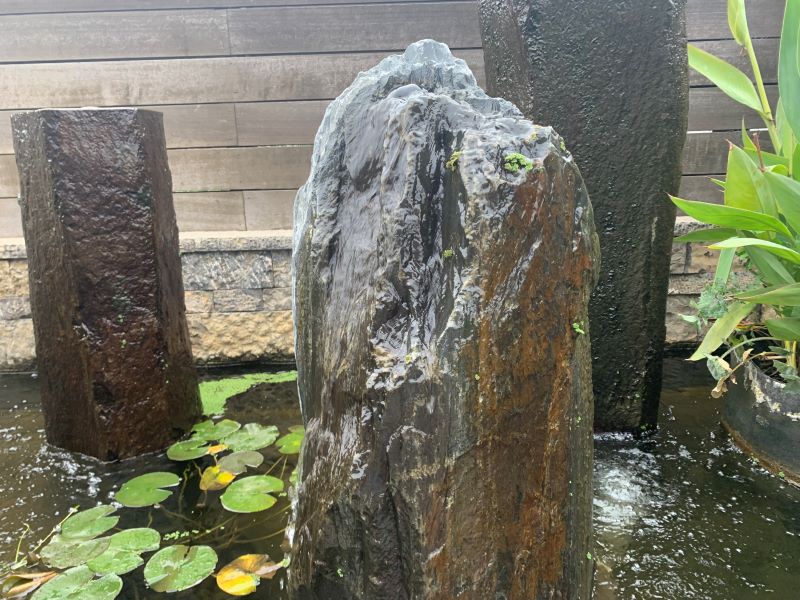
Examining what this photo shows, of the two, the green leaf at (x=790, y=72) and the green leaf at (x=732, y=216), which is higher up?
the green leaf at (x=790, y=72)

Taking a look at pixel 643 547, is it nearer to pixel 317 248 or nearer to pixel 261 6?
pixel 317 248

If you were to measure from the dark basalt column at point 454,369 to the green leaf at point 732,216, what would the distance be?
39.5 inches

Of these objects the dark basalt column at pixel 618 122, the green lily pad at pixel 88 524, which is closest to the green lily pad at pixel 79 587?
the green lily pad at pixel 88 524

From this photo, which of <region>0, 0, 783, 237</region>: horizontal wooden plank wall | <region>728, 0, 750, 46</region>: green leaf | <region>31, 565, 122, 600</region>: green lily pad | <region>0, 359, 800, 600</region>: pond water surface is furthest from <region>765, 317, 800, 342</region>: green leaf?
<region>31, 565, 122, 600</region>: green lily pad

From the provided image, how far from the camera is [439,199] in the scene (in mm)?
1052

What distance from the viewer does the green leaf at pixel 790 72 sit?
6.42ft

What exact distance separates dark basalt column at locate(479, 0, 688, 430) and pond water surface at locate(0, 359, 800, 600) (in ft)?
0.81

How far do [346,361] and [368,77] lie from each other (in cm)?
68

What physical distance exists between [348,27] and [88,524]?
2642mm

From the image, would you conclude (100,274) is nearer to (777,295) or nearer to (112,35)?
Answer: (112,35)

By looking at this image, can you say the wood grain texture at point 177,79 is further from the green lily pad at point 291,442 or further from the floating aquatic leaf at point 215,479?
the floating aquatic leaf at point 215,479

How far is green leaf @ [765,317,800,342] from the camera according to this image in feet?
6.68

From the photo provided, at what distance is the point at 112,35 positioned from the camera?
10.3 feet

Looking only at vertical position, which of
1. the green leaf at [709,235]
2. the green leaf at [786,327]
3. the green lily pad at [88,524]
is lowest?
the green lily pad at [88,524]
